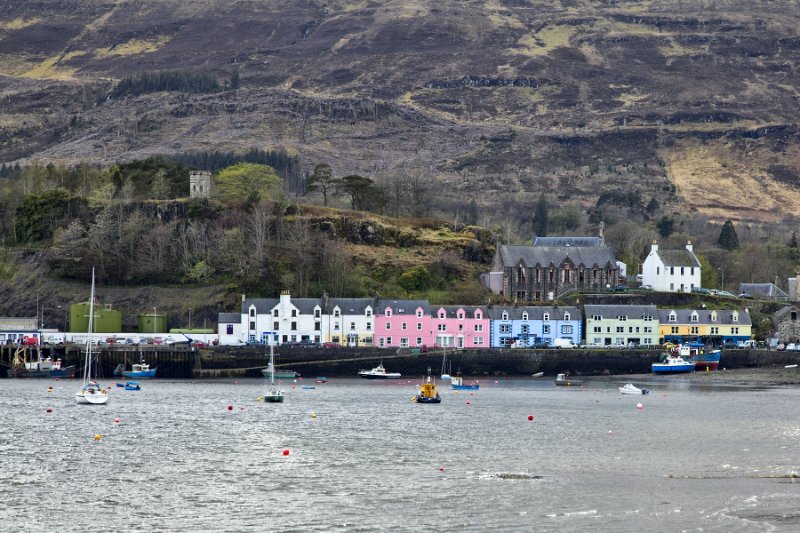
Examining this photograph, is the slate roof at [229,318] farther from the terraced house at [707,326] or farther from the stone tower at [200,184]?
the terraced house at [707,326]

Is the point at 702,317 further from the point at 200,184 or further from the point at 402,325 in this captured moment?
the point at 200,184

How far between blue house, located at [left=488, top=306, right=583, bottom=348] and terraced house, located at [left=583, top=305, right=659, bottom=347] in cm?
139

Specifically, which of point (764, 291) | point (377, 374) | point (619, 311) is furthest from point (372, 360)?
point (764, 291)

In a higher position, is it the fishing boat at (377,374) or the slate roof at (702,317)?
the slate roof at (702,317)

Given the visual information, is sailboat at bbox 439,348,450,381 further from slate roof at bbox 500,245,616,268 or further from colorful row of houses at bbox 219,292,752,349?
slate roof at bbox 500,245,616,268

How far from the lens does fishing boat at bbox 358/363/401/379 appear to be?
4781 inches

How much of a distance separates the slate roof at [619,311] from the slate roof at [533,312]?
4.35 feet

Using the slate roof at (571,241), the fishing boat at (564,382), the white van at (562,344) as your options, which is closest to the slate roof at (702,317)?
the white van at (562,344)

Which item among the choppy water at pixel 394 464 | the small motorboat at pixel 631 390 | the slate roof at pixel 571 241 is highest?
the slate roof at pixel 571 241

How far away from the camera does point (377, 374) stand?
121438 mm

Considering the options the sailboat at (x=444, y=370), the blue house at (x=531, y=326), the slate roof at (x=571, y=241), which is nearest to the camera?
the sailboat at (x=444, y=370)

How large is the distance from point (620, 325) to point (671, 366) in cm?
934

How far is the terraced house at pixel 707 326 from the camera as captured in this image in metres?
137

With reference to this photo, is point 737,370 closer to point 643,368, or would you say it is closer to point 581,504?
point 643,368
